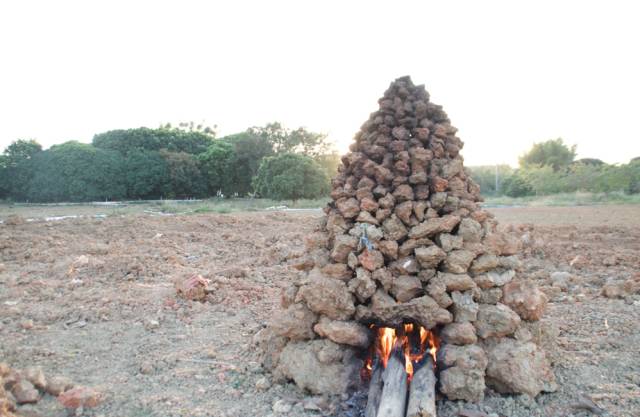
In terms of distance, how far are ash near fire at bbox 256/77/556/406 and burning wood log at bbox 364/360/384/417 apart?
7 cm

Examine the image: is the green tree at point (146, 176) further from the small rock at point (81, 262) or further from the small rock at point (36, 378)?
the small rock at point (36, 378)

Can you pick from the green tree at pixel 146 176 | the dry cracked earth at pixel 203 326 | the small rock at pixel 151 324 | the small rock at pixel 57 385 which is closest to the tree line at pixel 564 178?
the dry cracked earth at pixel 203 326

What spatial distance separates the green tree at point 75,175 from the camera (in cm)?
3284

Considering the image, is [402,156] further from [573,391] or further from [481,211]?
[573,391]

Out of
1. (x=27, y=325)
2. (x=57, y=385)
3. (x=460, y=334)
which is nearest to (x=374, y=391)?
(x=460, y=334)

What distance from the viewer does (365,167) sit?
3771 millimetres

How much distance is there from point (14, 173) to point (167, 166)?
10.1 m

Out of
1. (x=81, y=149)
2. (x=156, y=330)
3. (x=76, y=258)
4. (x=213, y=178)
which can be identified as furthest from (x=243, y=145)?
(x=156, y=330)

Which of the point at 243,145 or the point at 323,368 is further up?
the point at 243,145

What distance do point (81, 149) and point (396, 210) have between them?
119 feet

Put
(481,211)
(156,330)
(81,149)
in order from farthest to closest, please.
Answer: (81,149), (156,330), (481,211)

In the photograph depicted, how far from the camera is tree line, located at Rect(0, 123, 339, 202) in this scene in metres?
31.5

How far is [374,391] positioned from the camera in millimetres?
3273

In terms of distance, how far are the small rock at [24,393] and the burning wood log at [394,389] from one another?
7.61ft
